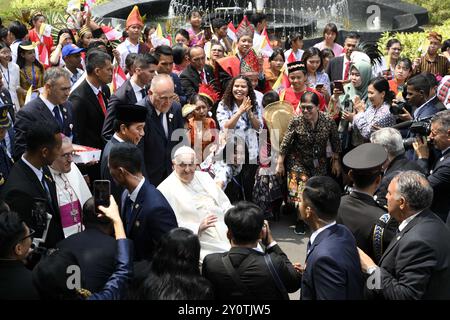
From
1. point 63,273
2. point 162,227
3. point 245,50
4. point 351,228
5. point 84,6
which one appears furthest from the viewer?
point 84,6

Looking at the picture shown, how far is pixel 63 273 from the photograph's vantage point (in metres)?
3.23

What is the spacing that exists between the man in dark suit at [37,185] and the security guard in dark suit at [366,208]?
6.64ft

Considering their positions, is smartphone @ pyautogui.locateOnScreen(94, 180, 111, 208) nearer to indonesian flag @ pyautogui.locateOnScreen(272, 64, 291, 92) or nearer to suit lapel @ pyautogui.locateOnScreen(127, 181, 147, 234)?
suit lapel @ pyautogui.locateOnScreen(127, 181, 147, 234)

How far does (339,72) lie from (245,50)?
4.76 feet

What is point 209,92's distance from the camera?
780 centimetres

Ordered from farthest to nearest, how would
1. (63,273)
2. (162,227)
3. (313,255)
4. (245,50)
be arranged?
(245,50), (162,227), (313,255), (63,273)

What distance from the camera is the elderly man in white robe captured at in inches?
213

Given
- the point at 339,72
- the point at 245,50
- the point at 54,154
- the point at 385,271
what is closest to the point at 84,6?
the point at 245,50

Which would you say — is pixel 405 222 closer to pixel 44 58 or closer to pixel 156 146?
pixel 156 146

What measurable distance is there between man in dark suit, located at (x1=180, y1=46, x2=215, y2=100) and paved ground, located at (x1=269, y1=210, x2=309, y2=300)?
2000mm

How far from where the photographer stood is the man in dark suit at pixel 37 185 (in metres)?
4.28

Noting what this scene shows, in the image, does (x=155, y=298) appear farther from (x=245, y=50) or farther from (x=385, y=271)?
(x=245, y=50)

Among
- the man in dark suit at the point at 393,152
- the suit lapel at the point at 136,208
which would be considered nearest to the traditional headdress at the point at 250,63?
the man in dark suit at the point at 393,152

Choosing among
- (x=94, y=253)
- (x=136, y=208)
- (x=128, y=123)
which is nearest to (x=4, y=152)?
(x=128, y=123)
